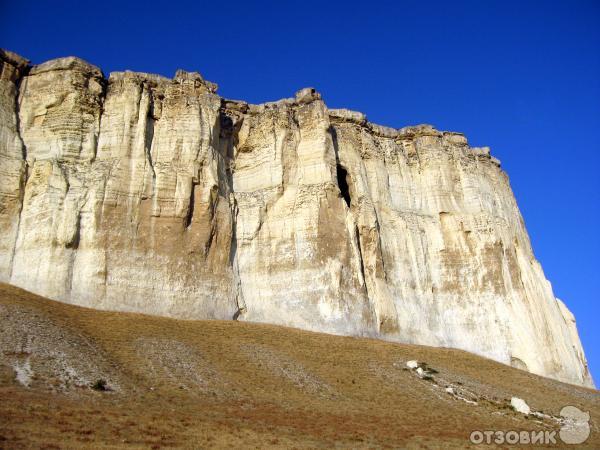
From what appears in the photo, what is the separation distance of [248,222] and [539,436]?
72.9 ft

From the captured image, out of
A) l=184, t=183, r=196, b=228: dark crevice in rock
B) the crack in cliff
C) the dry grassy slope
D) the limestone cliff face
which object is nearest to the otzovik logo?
the dry grassy slope

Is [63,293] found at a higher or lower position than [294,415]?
higher

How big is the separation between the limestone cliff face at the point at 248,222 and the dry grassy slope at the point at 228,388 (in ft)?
12.5

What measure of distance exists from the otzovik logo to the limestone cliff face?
13452 mm

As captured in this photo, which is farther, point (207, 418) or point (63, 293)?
point (63, 293)

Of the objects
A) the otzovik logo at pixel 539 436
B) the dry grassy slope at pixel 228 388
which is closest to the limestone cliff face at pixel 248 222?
the dry grassy slope at pixel 228 388

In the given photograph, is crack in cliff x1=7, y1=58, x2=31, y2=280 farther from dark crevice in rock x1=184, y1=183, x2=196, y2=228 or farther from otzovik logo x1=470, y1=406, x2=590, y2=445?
otzovik logo x1=470, y1=406, x2=590, y2=445

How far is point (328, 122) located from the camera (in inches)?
1622

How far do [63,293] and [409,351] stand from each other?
681 inches

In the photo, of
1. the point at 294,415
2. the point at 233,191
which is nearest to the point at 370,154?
the point at 233,191

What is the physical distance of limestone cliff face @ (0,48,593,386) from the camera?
33.3 m

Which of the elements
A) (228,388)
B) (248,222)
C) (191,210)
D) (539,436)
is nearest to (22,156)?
(191,210)

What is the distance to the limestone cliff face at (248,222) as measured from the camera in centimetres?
3331

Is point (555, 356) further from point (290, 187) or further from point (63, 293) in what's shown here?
point (63, 293)
